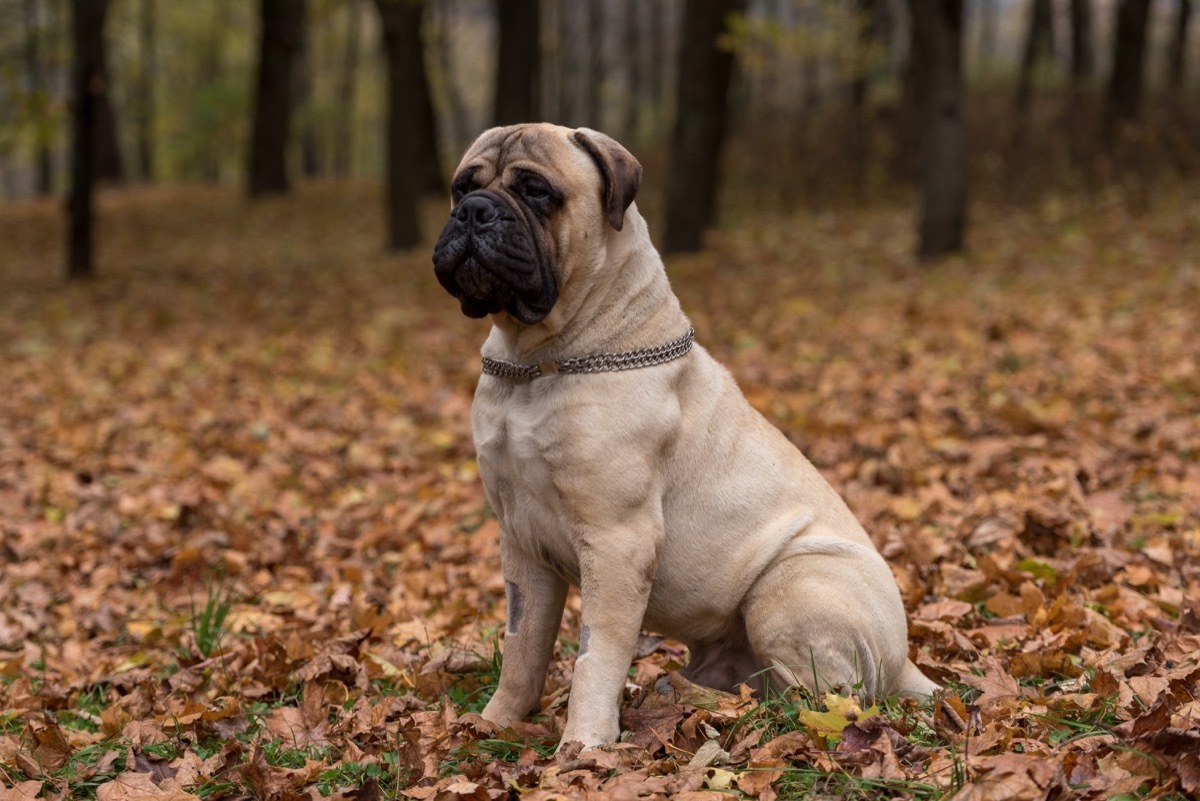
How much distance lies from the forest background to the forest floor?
23 mm

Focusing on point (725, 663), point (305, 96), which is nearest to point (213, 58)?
point (305, 96)

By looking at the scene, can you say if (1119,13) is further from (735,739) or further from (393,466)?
(735,739)

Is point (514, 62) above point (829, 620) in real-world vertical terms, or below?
above

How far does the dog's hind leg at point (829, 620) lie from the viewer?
3381 mm

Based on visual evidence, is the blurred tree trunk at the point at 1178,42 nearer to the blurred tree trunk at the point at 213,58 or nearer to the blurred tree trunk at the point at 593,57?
the blurred tree trunk at the point at 593,57

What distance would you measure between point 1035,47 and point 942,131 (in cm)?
1176

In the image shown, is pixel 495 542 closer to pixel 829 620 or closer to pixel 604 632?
pixel 604 632

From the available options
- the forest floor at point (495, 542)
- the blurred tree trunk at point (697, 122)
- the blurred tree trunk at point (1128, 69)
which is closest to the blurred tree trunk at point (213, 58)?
the blurred tree trunk at point (697, 122)

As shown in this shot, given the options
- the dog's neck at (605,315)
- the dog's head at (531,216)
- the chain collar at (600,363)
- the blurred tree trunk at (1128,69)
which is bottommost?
the chain collar at (600,363)

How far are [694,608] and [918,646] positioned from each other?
111cm

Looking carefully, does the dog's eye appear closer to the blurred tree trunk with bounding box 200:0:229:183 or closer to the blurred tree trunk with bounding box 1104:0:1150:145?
the blurred tree trunk with bounding box 1104:0:1150:145

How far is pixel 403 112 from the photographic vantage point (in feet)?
54.6

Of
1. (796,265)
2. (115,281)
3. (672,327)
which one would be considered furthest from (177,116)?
(672,327)

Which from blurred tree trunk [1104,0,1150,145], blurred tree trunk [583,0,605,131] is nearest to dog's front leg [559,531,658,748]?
blurred tree trunk [1104,0,1150,145]
